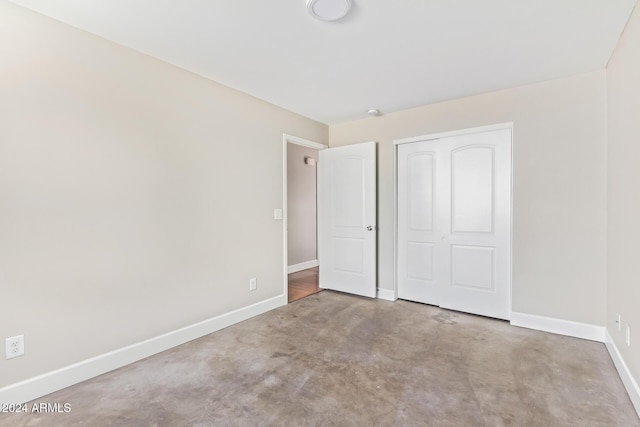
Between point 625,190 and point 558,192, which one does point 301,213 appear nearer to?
point 558,192

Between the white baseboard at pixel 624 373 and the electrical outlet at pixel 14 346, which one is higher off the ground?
the electrical outlet at pixel 14 346

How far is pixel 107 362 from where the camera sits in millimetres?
2193

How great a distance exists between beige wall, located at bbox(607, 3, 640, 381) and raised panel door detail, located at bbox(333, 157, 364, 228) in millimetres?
2434

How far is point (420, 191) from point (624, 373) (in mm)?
2332

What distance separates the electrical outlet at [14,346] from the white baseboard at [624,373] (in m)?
3.74

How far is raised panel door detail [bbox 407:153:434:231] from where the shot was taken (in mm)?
3648

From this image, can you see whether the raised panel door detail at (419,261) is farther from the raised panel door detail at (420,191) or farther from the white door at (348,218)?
the white door at (348,218)

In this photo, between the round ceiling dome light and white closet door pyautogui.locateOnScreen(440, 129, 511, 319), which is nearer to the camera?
the round ceiling dome light

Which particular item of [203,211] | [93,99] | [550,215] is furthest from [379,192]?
[93,99]

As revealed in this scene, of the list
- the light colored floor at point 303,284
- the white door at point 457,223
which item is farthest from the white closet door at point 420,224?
the light colored floor at point 303,284

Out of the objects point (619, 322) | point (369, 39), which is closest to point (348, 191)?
point (369, 39)

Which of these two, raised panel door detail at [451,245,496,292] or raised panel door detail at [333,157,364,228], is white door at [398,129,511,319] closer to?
raised panel door detail at [451,245,496,292]

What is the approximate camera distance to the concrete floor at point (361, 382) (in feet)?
5.60

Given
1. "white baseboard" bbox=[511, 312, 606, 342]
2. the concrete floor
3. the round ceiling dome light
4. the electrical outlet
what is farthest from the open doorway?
the electrical outlet
